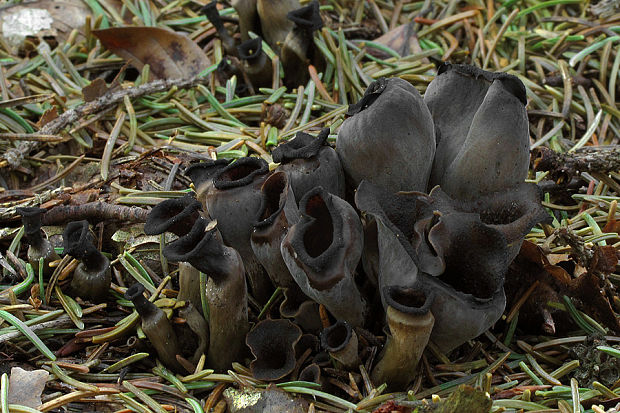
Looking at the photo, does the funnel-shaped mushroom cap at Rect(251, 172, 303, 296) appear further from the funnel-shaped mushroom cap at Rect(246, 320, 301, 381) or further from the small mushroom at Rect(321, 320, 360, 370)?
the small mushroom at Rect(321, 320, 360, 370)

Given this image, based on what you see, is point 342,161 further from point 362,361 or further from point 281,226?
point 362,361

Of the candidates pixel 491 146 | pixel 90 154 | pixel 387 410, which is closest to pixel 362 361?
pixel 387 410

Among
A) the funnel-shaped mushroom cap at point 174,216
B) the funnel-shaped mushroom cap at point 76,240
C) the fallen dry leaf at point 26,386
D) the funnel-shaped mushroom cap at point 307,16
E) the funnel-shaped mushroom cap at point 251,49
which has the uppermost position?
the funnel-shaped mushroom cap at point 307,16

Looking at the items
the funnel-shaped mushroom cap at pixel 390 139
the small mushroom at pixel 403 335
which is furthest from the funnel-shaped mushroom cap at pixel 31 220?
the small mushroom at pixel 403 335

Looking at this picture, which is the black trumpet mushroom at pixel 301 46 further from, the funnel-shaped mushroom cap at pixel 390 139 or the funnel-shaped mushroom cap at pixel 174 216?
the funnel-shaped mushroom cap at pixel 174 216

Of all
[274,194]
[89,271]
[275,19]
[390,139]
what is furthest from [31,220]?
[275,19]

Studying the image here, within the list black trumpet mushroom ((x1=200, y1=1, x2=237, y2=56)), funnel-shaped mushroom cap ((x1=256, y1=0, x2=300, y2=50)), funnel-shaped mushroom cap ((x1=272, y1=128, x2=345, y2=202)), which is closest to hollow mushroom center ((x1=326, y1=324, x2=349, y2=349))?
funnel-shaped mushroom cap ((x1=272, y1=128, x2=345, y2=202))

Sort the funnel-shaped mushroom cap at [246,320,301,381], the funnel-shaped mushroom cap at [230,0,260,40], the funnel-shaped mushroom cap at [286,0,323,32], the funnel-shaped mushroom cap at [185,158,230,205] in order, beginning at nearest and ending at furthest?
the funnel-shaped mushroom cap at [246,320,301,381] < the funnel-shaped mushroom cap at [185,158,230,205] < the funnel-shaped mushroom cap at [286,0,323,32] < the funnel-shaped mushroom cap at [230,0,260,40]
